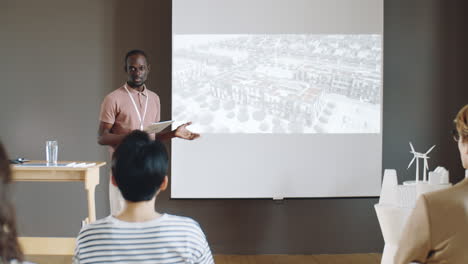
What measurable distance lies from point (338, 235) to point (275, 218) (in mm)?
549

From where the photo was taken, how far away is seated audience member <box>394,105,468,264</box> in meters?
1.40

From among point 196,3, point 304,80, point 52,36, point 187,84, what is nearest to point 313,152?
Answer: point 304,80

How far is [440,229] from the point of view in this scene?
4.59 ft

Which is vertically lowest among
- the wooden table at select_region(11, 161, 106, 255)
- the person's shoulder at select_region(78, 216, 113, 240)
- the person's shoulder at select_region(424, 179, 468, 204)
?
the wooden table at select_region(11, 161, 106, 255)

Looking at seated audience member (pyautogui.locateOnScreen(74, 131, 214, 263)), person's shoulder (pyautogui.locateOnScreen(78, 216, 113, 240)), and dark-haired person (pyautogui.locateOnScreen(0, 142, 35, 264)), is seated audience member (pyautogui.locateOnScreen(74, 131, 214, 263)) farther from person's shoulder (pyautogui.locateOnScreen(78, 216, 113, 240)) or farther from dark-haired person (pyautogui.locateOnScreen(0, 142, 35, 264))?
dark-haired person (pyautogui.locateOnScreen(0, 142, 35, 264))

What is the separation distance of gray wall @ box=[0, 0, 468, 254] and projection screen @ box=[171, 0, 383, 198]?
22cm

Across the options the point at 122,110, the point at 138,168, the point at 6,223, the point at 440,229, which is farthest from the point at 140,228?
the point at 122,110

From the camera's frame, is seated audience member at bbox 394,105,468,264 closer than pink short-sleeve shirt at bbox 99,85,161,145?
Yes

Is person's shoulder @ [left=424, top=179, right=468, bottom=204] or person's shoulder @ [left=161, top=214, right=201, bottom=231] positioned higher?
person's shoulder @ [left=424, top=179, right=468, bottom=204]

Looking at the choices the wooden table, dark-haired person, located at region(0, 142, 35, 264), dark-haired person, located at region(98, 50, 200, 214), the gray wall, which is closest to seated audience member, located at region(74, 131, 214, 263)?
dark-haired person, located at region(0, 142, 35, 264)

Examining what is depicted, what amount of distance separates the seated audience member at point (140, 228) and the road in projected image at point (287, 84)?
7.70 feet

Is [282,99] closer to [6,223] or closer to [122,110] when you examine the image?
[122,110]

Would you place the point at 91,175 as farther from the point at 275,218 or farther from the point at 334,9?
the point at 334,9

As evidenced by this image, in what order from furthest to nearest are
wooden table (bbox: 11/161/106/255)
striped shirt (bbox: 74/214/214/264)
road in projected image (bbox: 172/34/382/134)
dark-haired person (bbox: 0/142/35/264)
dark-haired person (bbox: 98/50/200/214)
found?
road in projected image (bbox: 172/34/382/134) → wooden table (bbox: 11/161/106/255) → dark-haired person (bbox: 98/50/200/214) → striped shirt (bbox: 74/214/214/264) → dark-haired person (bbox: 0/142/35/264)
